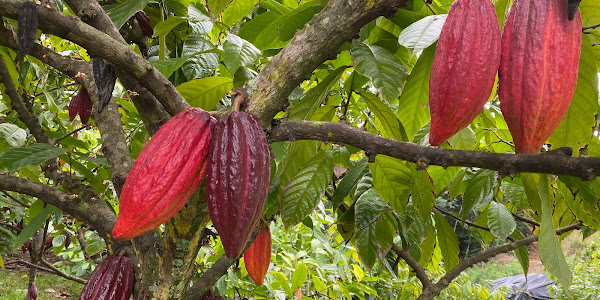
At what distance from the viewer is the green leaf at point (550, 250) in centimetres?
62

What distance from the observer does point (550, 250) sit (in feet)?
2.08

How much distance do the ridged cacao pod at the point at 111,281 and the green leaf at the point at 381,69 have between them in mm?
672

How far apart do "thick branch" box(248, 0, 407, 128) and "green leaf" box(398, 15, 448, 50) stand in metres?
0.05

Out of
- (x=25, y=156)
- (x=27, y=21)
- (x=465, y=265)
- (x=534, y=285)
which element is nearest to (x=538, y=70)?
(x=27, y=21)

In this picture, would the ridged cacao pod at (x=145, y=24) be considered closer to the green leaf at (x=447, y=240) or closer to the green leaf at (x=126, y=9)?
the green leaf at (x=126, y=9)

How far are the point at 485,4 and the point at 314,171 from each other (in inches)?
24.8

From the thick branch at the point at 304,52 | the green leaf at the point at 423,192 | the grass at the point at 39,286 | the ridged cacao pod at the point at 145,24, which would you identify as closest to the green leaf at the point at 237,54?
the thick branch at the point at 304,52

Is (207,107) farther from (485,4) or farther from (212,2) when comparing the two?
(485,4)

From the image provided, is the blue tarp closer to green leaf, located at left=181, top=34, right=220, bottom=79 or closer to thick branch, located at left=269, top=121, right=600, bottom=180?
green leaf, located at left=181, top=34, right=220, bottom=79

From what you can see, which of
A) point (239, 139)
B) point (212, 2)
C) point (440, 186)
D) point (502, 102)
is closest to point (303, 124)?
point (239, 139)

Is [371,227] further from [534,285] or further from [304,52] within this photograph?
[534,285]

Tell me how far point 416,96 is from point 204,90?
46 cm

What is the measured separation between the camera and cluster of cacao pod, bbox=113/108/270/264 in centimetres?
A: 60

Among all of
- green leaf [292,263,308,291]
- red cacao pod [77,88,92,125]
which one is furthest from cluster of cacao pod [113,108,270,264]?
green leaf [292,263,308,291]
